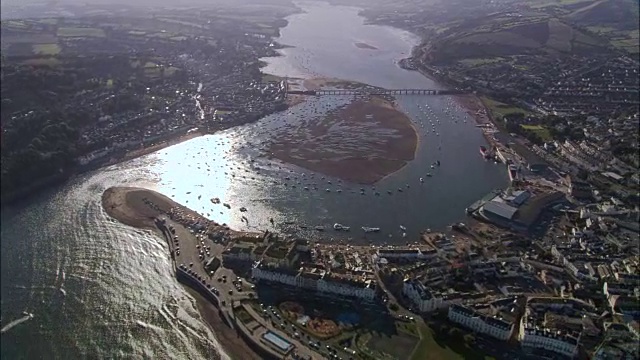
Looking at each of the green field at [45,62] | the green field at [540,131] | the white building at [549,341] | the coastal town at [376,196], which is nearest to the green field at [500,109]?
the coastal town at [376,196]

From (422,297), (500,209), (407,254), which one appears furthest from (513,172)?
(422,297)

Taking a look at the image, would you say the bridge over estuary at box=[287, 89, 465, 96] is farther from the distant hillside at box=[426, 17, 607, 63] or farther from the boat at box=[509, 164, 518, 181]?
the boat at box=[509, 164, 518, 181]

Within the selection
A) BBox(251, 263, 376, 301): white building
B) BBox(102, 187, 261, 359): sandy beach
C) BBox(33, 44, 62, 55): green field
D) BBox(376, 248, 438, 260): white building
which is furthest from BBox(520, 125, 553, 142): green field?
BBox(33, 44, 62, 55): green field

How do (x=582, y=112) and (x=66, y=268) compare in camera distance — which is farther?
(x=582, y=112)

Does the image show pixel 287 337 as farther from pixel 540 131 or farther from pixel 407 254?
pixel 540 131

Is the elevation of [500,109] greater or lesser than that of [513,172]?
lesser

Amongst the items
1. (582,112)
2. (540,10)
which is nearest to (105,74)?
(582,112)

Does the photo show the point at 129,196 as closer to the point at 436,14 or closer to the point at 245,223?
the point at 245,223
